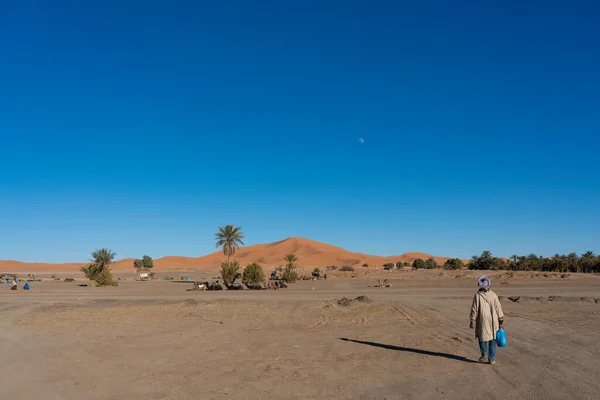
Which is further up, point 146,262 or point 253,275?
point 146,262

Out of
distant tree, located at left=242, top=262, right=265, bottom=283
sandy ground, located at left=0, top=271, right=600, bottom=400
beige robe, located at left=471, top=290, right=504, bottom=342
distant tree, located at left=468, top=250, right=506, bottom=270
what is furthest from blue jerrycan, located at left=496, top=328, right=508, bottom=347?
distant tree, located at left=468, top=250, right=506, bottom=270

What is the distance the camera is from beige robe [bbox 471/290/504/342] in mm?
10188

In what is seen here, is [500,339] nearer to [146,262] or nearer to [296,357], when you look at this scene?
[296,357]

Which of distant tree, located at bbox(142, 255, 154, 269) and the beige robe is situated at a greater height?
distant tree, located at bbox(142, 255, 154, 269)

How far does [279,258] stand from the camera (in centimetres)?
15688

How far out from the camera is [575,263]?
242ft

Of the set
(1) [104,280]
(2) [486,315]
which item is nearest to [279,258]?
(1) [104,280]

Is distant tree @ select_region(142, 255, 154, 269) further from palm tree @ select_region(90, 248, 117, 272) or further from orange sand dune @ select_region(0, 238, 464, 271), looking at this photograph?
palm tree @ select_region(90, 248, 117, 272)

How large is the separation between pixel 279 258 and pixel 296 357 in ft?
480

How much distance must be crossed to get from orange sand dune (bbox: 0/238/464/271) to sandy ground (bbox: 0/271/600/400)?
4852 inches

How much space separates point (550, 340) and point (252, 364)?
8876mm

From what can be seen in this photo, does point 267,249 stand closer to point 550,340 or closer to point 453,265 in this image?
point 453,265

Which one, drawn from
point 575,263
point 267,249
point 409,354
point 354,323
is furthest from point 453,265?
point 267,249

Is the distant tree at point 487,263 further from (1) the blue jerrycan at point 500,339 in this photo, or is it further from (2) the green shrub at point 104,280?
(1) the blue jerrycan at point 500,339
